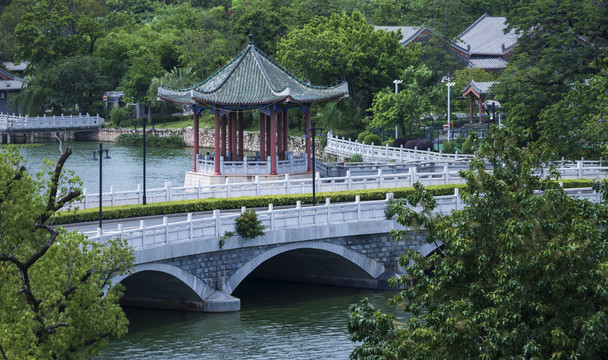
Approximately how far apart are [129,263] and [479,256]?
25.4 feet

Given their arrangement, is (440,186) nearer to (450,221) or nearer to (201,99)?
(201,99)

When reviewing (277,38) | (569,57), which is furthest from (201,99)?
(277,38)

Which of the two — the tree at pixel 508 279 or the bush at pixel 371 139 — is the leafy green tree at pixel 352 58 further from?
the tree at pixel 508 279

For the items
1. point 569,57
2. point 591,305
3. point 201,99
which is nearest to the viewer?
point 591,305

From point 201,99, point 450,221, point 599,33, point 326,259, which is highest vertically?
point 599,33

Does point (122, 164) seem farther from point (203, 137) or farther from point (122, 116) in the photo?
point (122, 116)

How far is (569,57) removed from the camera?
63.6 m

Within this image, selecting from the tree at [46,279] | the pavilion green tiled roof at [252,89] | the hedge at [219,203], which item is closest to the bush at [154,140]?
the pavilion green tiled roof at [252,89]

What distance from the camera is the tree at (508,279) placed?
20500mm

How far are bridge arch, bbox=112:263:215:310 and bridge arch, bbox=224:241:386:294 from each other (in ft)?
2.93

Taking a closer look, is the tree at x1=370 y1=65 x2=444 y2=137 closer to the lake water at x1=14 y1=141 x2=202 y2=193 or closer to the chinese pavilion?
the lake water at x1=14 y1=141 x2=202 y2=193

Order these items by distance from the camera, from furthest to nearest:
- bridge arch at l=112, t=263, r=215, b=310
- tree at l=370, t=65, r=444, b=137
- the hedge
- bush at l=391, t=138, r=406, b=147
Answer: tree at l=370, t=65, r=444, b=137, bush at l=391, t=138, r=406, b=147, the hedge, bridge arch at l=112, t=263, r=215, b=310

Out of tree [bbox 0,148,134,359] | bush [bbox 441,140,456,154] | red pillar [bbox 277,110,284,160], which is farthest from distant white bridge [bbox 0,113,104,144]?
tree [bbox 0,148,134,359]

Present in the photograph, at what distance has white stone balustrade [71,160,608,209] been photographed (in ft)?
144
